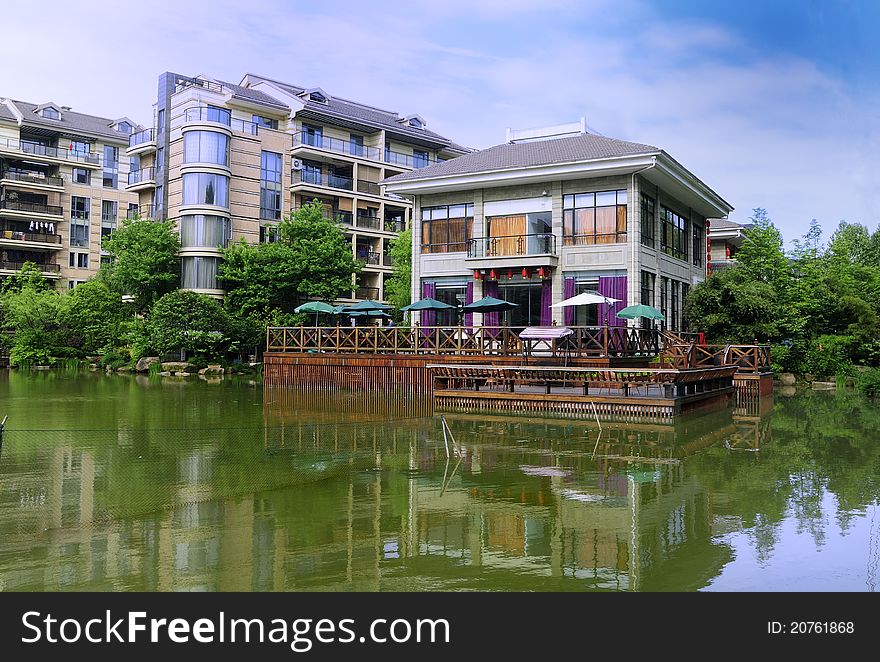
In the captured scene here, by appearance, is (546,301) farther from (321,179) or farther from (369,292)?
(321,179)

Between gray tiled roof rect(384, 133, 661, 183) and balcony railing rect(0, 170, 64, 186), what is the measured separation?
34.1m

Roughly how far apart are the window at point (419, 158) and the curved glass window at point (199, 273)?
57.0 ft

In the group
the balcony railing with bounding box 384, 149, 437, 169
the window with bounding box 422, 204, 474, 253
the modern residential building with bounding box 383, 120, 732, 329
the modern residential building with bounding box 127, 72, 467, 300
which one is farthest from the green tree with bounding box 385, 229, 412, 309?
the balcony railing with bounding box 384, 149, 437, 169

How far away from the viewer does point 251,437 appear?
14.6 metres

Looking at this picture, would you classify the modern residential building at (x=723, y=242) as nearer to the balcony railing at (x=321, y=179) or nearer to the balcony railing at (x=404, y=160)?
the balcony railing at (x=404, y=160)

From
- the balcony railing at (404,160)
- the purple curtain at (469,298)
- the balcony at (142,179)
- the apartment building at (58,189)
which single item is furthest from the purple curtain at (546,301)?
the apartment building at (58,189)

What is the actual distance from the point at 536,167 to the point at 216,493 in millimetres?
18809

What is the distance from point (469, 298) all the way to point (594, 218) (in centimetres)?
519

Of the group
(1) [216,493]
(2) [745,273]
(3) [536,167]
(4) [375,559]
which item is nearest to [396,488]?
(1) [216,493]

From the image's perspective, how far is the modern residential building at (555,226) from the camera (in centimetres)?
2541

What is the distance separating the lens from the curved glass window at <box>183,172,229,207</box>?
40.6 meters

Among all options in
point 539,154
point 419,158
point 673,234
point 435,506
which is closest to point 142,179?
point 419,158

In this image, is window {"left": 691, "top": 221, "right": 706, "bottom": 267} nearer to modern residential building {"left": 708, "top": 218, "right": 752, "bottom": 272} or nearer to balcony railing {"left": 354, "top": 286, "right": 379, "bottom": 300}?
modern residential building {"left": 708, "top": 218, "right": 752, "bottom": 272}
